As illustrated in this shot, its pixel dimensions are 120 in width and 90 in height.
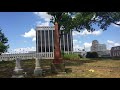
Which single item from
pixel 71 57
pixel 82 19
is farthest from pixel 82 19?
pixel 71 57

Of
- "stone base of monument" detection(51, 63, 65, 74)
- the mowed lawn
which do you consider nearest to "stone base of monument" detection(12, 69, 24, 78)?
the mowed lawn

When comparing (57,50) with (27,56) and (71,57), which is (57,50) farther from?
(71,57)

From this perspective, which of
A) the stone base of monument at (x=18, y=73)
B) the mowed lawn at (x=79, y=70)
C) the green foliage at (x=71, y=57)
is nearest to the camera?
the stone base of monument at (x=18, y=73)

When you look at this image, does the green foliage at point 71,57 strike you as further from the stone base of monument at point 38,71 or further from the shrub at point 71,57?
the stone base of monument at point 38,71

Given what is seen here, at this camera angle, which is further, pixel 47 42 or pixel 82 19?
pixel 82 19

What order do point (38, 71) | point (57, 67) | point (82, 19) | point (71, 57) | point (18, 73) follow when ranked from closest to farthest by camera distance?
point (18, 73) → point (38, 71) → point (57, 67) → point (71, 57) → point (82, 19)

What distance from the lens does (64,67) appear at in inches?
335

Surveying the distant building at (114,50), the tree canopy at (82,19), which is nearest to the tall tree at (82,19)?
the tree canopy at (82,19)

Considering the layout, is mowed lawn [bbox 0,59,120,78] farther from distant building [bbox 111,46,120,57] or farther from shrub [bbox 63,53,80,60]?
shrub [bbox 63,53,80,60]

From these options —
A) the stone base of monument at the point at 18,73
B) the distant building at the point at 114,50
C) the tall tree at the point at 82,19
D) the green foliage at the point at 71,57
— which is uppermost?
the tall tree at the point at 82,19
